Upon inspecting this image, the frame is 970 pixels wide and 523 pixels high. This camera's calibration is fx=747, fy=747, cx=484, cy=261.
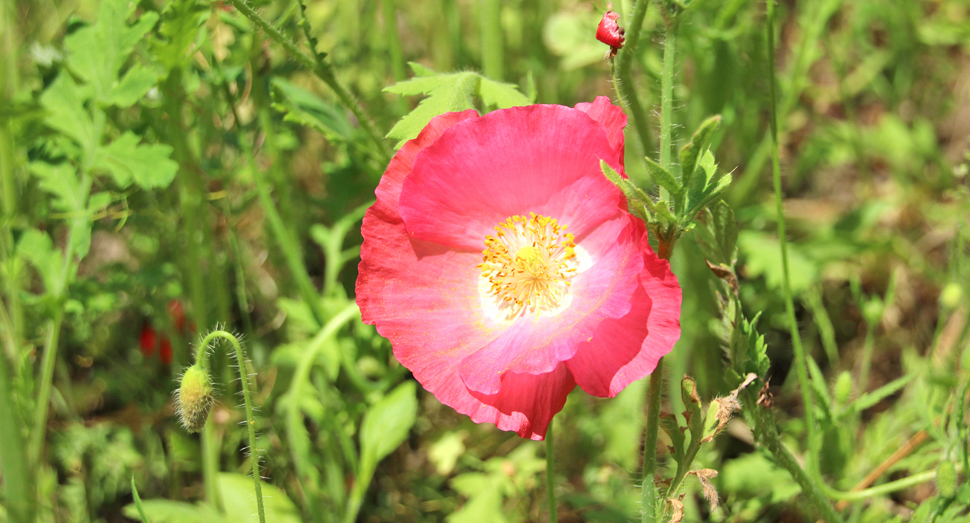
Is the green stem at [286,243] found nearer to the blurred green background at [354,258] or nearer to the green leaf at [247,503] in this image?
the blurred green background at [354,258]

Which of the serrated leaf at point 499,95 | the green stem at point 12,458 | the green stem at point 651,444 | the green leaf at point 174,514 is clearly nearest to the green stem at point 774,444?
the green stem at point 651,444

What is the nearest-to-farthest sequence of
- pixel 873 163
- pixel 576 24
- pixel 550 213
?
pixel 550 213 → pixel 576 24 → pixel 873 163

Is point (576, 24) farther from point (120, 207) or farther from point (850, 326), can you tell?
point (120, 207)

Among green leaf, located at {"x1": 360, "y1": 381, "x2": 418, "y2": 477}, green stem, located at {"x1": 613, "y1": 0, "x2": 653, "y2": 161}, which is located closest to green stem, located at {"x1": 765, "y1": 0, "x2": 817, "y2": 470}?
green stem, located at {"x1": 613, "y1": 0, "x2": 653, "y2": 161}

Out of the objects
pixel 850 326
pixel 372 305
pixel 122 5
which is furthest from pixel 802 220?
pixel 122 5

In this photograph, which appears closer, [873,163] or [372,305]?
[372,305]

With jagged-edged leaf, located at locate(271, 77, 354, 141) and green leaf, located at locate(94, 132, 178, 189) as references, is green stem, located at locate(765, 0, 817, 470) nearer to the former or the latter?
jagged-edged leaf, located at locate(271, 77, 354, 141)
